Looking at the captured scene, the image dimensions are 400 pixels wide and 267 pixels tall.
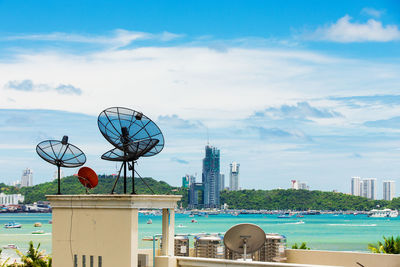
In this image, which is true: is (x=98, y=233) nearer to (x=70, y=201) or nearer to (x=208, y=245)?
(x=70, y=201)

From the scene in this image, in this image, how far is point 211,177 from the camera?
575 ft

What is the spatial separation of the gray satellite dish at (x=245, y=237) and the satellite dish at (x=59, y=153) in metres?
4.13

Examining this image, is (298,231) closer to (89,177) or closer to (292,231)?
(292,231)

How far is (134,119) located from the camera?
12.9 meters

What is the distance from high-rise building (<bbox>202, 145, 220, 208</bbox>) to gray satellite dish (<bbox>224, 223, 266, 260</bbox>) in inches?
6227

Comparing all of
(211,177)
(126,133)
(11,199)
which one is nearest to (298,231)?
(211,177)

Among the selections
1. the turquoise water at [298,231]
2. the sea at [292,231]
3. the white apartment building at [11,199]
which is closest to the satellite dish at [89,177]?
the sea at [292,231]

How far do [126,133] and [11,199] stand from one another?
190281 millimetres

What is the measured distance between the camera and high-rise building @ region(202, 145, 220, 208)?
571 ft

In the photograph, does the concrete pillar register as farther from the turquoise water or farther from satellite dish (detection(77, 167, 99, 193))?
the turquoise water

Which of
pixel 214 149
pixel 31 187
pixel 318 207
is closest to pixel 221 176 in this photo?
pixel 214 149

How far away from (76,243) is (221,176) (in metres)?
168

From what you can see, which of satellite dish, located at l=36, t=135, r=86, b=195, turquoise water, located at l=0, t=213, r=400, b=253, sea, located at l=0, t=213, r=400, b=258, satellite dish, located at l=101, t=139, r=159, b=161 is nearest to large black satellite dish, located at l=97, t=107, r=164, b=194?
satellite dish, located at l=101, t=139, r=159, b=161

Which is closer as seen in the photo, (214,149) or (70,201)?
(70,201)
